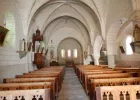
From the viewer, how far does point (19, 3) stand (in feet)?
36.8

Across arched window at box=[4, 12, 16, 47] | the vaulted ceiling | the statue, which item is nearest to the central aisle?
the statue

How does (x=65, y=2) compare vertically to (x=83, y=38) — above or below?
above

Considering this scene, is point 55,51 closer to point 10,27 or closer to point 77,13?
point 77,13

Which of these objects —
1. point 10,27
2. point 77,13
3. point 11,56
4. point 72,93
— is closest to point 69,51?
point 77,13

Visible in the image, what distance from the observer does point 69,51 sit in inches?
1175

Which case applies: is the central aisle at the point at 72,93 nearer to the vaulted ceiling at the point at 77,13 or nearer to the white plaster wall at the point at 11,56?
the white plaster wall at the point at 11,56

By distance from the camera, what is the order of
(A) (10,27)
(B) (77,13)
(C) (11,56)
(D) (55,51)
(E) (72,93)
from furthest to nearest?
(D) (55,51) < (B) (77,13) < (A) (10,27) < (C) (11,56) < (E) (72,93)

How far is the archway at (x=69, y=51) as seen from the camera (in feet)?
96.7

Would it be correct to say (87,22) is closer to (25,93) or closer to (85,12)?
(85,12)

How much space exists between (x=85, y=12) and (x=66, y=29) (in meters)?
8.93

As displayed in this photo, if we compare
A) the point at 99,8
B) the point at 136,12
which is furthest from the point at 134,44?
the point at 99,8

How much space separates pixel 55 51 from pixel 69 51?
3723 millimetres

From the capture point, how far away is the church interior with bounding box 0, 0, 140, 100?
5.28 metres

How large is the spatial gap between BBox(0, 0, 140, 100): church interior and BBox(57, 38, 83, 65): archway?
2765 millimetres
